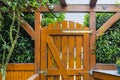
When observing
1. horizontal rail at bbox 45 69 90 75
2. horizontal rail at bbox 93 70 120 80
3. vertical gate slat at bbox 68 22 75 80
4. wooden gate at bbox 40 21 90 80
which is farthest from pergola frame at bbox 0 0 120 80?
horizontal rail at bbox 93 70 120 80

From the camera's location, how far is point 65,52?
678 centimetres

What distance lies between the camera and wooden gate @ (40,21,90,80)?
669 cm

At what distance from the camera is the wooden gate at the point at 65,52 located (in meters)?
6.69

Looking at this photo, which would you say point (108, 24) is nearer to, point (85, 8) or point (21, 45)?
point (85, 8)

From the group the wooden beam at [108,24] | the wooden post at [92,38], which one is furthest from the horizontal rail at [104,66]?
the wooden beam at [108,24]

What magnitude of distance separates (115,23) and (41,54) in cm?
176

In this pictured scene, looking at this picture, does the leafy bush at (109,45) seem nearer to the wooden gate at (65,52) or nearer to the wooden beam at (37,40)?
the wooden gate at (65,52)

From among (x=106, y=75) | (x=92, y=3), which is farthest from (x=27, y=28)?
(x=106, y=75)

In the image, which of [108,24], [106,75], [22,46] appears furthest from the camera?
[22,46]

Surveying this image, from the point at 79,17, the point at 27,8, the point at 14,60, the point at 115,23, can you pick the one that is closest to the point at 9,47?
the point at 14,60

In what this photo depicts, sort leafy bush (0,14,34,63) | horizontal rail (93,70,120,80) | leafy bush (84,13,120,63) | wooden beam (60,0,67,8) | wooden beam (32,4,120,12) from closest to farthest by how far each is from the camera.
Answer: horizontal rail (93,70,120,80) < wooden beam (60,0,67,8) < leafy bush (84,13,120,63) < wooden beam (32,4,120,12) < leafy bush (0,14,34,63)

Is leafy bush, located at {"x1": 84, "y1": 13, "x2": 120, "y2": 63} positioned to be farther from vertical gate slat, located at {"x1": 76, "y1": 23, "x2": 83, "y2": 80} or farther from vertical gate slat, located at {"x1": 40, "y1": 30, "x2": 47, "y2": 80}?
vertical gate slat, located at {"x1": 40, "y1": 30, "x2": 47, "y2": 80}

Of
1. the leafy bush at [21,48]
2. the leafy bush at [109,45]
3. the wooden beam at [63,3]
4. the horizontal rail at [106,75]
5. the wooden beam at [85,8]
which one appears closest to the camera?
the horizontal rail at [106,75]

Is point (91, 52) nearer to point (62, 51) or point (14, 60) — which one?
point (62, 51)
